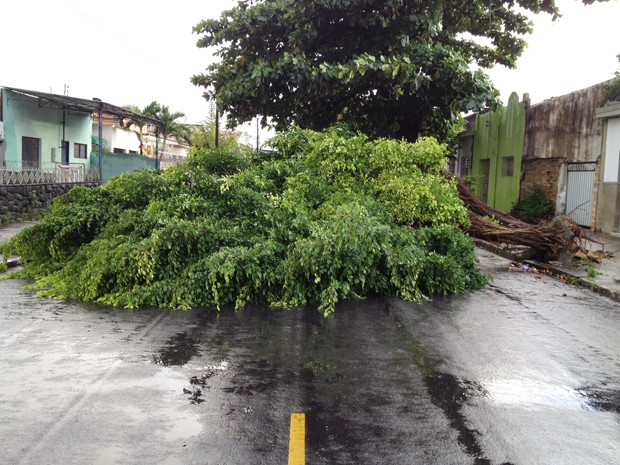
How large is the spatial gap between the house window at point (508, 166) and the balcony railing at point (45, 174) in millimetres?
20278

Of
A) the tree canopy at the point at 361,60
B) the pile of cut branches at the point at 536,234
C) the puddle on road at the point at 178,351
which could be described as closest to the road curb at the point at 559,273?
Answer: the pile of cut branches at the point at 536,234

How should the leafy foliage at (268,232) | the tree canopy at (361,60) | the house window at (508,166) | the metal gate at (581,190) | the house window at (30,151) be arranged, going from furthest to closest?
the house window at (30,151) → the house window at (508,166) → the metal gate at (581,190) → the tree canopy at (361,60) → the leafy foliage at (268,232)

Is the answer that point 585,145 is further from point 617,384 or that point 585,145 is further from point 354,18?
point 617,384

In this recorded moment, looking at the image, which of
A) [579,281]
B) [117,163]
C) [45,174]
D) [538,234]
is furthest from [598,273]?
[117,163]

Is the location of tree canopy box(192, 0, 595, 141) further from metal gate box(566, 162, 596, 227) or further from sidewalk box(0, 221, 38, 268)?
sidewalk box(0, 221, 38, 268)

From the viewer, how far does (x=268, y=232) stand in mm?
9688

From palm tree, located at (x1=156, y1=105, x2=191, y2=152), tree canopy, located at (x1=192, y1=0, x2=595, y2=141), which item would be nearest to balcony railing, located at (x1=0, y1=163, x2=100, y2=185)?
tree canopy, located at (x1=192, y1=0, x2=595, y2=141)

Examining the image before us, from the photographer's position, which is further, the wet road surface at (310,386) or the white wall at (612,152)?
the white wall at (612,152)

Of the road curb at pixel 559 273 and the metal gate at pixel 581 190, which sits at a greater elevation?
the metal gate at pixel 581 190

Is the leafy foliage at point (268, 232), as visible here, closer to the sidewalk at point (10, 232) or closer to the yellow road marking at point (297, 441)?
the sidewalk at point (10, 232)

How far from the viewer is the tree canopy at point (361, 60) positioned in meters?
16.1

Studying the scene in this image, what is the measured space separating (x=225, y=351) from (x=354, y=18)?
12846 millimetres

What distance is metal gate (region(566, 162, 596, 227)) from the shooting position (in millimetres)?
19750

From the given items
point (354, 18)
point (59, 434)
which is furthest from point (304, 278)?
point (354, 18)
